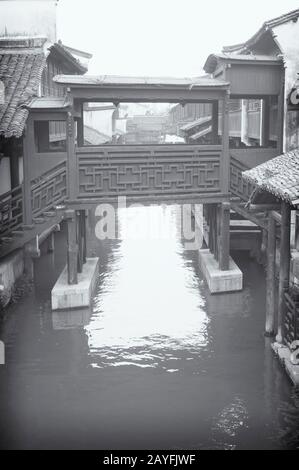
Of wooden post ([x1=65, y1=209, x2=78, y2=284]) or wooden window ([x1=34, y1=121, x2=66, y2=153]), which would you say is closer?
wooden post ([x1=65, y1=209, x2=78, y2=284])

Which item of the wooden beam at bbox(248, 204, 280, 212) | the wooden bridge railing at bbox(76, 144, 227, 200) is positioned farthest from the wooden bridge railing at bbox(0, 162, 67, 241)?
the wooden beam at bbox(248, 204, 280, 212)

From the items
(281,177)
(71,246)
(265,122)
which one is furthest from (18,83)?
(281,177)

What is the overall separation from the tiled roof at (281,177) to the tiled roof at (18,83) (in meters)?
7.62

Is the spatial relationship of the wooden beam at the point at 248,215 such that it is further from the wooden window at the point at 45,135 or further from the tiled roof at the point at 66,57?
the tiled roof at the point at 66,57

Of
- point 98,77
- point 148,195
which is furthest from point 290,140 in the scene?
point 98,77

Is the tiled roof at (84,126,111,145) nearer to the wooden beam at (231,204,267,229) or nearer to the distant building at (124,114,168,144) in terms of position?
the wooden beam at (231,204,267,229)

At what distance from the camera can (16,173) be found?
69.0 ft

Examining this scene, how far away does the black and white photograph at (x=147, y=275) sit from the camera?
1218cm

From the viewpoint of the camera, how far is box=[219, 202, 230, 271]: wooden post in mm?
20531

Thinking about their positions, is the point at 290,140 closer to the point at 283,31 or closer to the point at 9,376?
the point at 283,31

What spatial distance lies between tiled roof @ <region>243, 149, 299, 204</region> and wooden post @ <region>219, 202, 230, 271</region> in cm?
625

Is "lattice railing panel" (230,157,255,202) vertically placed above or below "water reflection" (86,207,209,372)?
above
